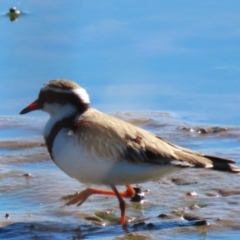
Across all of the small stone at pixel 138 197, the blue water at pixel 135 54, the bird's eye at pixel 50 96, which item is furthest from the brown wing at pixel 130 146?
the blue water at pixel 135 54

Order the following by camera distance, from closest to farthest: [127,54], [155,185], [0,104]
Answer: [155,185]
[0,104]
[127,54]

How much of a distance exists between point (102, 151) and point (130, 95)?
3.33 m

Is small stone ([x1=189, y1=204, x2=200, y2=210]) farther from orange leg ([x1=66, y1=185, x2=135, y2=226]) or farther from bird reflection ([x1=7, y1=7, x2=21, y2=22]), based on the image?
bird reflection ([x1=7, y1=7, x2=21, y2=22])

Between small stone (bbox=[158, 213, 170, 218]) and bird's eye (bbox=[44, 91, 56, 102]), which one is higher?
bird's eye (bbox=[44, 91, 56, 102])

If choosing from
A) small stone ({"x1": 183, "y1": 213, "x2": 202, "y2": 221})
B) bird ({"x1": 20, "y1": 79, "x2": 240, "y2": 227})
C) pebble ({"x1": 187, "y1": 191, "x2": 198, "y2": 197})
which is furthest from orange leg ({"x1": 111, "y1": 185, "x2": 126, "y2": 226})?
pebble ({"x1": 187, "y1": 191, "x2": 198, "y2": 197})

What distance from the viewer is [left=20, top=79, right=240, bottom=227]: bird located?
24.4 feet

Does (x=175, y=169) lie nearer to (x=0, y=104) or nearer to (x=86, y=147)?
(x=86, y=147)

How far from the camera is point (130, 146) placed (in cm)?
748

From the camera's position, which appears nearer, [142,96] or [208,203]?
[208,203]

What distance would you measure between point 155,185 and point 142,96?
2590 millimetres

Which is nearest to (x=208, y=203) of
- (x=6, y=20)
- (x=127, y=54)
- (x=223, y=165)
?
(x=223, y=165)

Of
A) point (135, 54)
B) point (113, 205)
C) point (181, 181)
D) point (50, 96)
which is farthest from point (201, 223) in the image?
point (135, 54)

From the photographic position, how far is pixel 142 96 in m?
10.7

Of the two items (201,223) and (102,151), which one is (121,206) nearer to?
(102,151)
